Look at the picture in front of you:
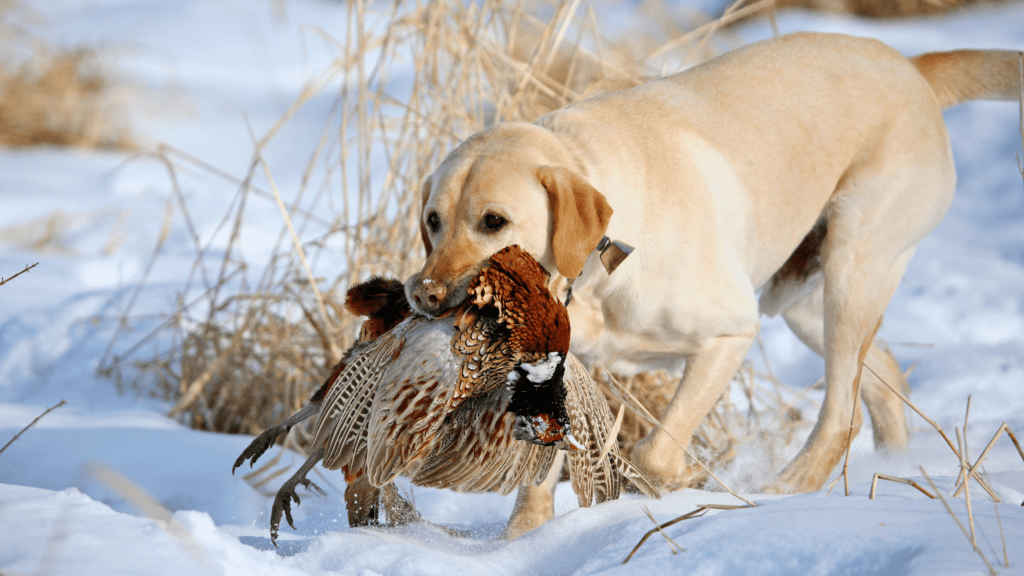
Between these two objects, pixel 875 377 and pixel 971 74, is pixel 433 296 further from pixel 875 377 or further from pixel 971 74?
pixel 971 74

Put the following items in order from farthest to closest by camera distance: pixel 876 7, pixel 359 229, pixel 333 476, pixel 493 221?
pixel 876 7 < pixel 359 229 < pixel 333 476 < pixel 493 221

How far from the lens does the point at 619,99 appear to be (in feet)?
9.23

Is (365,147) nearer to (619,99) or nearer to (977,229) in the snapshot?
(619,99)

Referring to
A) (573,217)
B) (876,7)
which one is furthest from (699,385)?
(876,7)

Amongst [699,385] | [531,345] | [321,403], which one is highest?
[531,345]

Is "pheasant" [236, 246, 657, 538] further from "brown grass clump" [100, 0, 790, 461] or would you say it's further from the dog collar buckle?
"brown grass clump" [100, 0, 790, 461]

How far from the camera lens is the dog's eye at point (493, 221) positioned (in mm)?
2270

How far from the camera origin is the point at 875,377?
3.62 meters

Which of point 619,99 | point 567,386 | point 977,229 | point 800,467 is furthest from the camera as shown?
point 977,229

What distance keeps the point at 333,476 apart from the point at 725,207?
1.58m

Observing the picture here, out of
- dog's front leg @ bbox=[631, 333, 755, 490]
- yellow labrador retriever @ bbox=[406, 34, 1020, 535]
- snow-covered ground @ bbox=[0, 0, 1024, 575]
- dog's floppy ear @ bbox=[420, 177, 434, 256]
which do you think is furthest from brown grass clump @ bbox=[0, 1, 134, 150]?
dog's front leg @ bbox=[631, 333, 755, 490]

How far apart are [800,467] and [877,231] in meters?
0.91

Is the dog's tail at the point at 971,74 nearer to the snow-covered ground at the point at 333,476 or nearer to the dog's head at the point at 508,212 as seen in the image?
the snow-covered ground at the point at 333,476

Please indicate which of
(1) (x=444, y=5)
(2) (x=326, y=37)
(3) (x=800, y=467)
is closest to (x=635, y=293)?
(3) (x=800, y=467)
